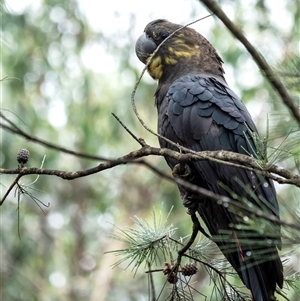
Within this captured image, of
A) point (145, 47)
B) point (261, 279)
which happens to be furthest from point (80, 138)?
point (261, 279)

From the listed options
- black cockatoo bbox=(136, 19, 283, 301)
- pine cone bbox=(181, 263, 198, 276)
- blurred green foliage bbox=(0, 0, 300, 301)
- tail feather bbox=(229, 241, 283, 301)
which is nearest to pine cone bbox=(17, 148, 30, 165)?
black cockatoo bbox=(136, 19, 283, 301)

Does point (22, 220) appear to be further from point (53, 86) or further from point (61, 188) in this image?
point (53, 86)

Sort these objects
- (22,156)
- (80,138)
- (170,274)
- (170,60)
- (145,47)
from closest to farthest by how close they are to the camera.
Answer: (22,156) → (170,274) → (170,60) → (145,47) → (80,138)

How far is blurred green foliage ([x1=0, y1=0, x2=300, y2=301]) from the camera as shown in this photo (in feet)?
24.1

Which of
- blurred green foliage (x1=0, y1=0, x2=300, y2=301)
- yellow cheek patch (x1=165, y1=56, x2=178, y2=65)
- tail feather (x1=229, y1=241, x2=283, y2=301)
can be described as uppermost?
blurred green foliage (x1=0, y1=0, x2=300, y2=301)

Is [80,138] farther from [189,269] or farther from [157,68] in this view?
[189,269]

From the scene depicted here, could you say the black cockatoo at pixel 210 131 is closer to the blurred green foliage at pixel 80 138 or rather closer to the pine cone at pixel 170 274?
the pine cone at pixel 170 274

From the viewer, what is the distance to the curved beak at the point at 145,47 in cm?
363

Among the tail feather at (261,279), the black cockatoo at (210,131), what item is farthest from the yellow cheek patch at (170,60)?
the tail feather at (261,279)

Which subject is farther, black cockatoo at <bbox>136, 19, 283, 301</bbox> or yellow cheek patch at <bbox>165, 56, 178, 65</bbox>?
yellow cheek patch at <bbox>165, 56, 178, 65</bbox>

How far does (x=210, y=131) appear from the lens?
2980mm

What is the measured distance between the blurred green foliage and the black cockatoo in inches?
145

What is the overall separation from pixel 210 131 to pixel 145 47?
904 mm

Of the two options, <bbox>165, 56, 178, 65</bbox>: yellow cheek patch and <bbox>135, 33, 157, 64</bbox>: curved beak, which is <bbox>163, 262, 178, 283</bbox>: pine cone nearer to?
<bbox>165, 56, 178, 65</bbox>: yellow cheek patch
